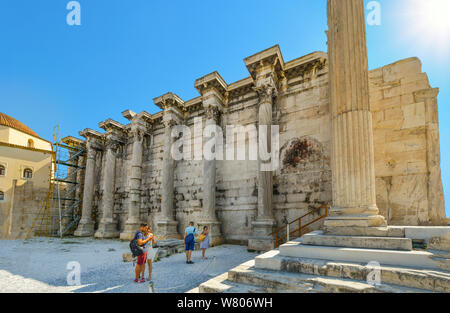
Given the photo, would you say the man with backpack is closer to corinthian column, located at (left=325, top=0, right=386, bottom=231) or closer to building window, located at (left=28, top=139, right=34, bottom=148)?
corinthian column, located at (left=325, top=0, right=386, bottom=231)

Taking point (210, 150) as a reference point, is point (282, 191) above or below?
below

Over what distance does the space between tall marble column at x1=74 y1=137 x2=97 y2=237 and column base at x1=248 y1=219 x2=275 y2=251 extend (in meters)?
13.2

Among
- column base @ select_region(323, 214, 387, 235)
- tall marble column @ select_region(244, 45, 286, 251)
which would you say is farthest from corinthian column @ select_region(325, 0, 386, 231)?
tall marble column @ select_region(244, 45, 286, 251)

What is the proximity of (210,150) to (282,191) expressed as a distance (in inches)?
162

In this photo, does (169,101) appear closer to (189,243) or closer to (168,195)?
(168,195)

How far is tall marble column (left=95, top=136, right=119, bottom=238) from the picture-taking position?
14.1m

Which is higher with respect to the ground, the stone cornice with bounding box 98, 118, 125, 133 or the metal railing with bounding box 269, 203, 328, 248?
the stone cornice with bounding box 98, 118, 125, 133

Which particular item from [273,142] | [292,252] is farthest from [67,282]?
[273,142]

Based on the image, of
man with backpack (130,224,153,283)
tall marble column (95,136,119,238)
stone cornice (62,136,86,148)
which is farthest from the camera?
stone cornice (62,136,86,148)

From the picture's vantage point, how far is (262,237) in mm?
8258

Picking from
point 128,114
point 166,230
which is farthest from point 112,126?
point 166,230

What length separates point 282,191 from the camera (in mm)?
9180

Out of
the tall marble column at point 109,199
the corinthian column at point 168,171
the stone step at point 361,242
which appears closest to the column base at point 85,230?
the tall marble column at point 109,199

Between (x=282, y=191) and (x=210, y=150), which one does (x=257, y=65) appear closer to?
(x=210, y=150)
